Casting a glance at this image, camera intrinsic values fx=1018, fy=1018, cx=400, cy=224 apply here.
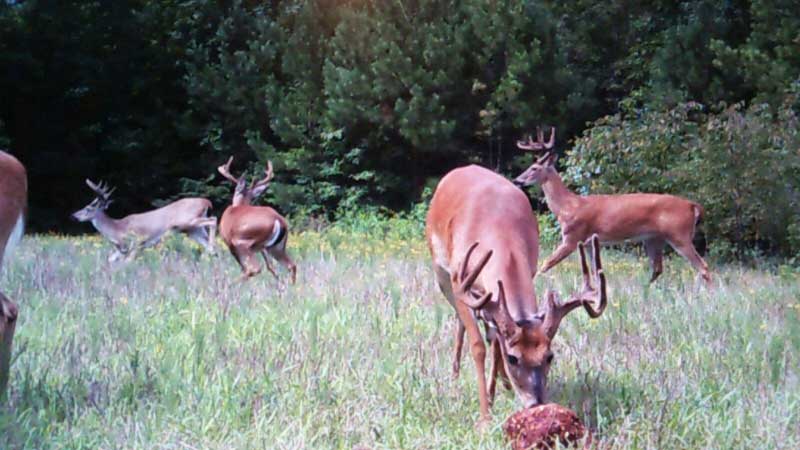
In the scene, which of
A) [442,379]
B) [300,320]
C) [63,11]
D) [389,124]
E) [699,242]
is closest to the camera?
[442,379]

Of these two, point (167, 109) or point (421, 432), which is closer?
point (421, 432)

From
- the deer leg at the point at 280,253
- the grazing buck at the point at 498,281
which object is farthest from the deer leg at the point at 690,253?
the grazing buck at the point at 498,281

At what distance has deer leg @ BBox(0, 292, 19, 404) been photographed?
13.8 feet

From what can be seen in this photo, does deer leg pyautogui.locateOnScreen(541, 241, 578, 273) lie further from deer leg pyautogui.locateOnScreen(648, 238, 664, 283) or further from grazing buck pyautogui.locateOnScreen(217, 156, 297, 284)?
grazing buck pyautogui.locateOnScreen(217, 156, 297, 284)

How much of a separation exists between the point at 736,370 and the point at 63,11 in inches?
771

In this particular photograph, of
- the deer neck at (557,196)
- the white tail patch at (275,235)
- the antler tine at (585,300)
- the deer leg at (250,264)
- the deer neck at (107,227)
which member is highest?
the antler tine at (585,300)

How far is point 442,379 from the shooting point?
4.59m

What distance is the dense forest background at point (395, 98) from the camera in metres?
14.3

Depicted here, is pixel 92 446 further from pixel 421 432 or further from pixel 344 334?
pixel 344 334

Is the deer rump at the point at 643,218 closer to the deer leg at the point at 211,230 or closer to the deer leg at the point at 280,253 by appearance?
the deer leg at the point at 280,253

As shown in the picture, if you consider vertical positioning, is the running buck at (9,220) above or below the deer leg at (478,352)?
above

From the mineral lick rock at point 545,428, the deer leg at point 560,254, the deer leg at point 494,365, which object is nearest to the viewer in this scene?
the mineral lick rock at point 545,428

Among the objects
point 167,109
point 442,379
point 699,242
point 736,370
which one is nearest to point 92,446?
point 442,379

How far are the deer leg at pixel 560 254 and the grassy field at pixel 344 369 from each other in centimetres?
296
